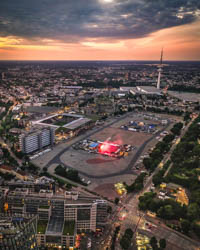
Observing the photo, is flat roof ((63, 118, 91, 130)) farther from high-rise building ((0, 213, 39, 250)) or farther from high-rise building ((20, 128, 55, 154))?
high-rise building ((0, 213, 39, 250))

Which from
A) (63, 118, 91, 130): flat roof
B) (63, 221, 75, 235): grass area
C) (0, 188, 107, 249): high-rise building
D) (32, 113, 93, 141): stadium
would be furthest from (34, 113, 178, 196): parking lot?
(63, 221, 75, 235): grass area

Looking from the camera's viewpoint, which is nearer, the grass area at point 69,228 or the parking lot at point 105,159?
the grass area at point 69,228

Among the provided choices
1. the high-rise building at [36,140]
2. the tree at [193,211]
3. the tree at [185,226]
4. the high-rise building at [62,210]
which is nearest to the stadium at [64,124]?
the high-rise building at [36,140]

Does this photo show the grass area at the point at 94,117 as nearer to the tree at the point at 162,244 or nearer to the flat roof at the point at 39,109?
the flat roof at the point at 39,109

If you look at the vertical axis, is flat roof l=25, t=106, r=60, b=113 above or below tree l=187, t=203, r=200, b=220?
above

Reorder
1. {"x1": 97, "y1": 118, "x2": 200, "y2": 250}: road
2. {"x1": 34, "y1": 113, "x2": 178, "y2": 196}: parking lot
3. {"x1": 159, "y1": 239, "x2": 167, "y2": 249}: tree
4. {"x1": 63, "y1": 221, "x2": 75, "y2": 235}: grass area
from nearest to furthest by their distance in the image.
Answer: {"x1": 159, "y1": 239, "x2": 167, "y2": 249}: tree < {"x1": 63, "y1": 221, "x2": 75, "y2": 235}: grass area < {"x1": 97, "y1": 118, "x2": 200, "y2": 250}: road < {"x1": 34, "y1": 113, "x2": 178, "y2": 196}: parking lot

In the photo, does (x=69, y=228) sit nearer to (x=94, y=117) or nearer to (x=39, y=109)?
(x=94, y=117)
